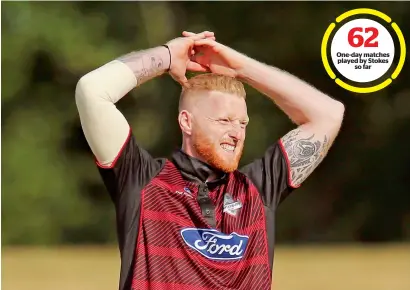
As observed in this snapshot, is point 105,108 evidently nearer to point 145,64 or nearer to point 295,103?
point 145,64

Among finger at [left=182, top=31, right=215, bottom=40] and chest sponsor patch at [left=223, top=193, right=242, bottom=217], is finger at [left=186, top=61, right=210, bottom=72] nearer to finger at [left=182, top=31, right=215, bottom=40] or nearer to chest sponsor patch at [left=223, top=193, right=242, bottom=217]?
finger at [left=182, top=31, right=215, bottom=40]

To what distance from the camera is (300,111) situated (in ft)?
15.6

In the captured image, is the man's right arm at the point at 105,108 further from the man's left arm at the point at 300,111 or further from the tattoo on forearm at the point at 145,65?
the man's left arm at the point at 300,111

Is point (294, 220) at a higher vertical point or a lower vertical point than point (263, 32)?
lower

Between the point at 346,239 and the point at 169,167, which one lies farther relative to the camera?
the point at 346,239

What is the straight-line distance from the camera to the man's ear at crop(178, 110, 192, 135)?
458 cm

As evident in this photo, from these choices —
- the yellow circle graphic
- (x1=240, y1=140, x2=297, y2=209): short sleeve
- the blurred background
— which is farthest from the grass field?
(x1=240, y1=140, x2=297, y2=209): short sleeve

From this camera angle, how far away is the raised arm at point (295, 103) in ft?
15.3

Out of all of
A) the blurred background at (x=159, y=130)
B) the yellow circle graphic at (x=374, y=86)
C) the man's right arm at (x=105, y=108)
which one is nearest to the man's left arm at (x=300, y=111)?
the man's right arm at (x=105, y=108)

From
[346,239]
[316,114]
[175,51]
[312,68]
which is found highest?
[175,51]

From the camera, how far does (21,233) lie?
24781 millimetres

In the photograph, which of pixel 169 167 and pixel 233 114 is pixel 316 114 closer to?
pixel 233 114

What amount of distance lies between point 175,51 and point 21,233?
21.0 meters

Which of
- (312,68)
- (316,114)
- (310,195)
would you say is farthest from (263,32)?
(316,114)
